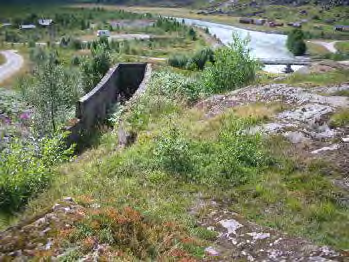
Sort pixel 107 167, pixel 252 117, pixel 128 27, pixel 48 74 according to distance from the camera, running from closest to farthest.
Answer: pixel 107 167
pixel 252 117
pixel 48 74
pixel 128 27

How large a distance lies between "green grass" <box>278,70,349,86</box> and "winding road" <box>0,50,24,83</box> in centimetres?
4820

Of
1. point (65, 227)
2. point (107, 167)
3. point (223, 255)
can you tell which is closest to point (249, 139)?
point (107, 167)

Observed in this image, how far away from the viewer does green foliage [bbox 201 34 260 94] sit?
18844mm

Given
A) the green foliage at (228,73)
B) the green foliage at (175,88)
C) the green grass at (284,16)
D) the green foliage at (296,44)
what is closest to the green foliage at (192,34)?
the green foliage at (296,44)

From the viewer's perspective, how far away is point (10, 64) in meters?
63.1

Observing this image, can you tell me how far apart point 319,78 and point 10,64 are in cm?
5691

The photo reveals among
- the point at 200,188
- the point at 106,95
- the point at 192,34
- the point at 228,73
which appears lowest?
the point at 192,34

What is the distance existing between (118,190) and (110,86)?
1246 centimetres

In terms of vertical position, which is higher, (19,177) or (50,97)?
(19,177)

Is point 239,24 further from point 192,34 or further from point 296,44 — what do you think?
point 296,44

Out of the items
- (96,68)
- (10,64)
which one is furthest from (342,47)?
(96,68)

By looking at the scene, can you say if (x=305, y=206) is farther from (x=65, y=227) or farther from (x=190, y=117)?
(x=190, y=117)

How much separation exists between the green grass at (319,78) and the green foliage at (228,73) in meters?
3.23

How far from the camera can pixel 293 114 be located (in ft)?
37.5
